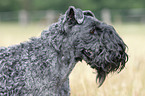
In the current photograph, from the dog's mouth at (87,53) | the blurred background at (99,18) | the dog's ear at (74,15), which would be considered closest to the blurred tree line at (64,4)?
the blurred background at (99,18)

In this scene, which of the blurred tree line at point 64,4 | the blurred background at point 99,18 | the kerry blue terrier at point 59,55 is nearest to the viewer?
the kerry blue terrier at point 59,55

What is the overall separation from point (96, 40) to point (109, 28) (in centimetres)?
25

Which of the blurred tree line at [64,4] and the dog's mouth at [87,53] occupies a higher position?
the blurred tree line at [64,4]

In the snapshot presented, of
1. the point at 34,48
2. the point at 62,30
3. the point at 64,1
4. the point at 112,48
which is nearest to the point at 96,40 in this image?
the point at 112,48

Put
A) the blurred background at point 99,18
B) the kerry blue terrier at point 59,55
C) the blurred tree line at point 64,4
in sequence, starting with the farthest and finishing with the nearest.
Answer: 1. the blurred tree line at point 64,4
2. the blurred background at point 99,18
3. the kerry blue terrier at point 59,55

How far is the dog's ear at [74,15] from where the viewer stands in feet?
9.87

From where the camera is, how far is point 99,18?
2780 cm

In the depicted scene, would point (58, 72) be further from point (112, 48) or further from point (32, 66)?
point (112, 48)

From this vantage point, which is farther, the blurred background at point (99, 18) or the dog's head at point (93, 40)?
the blurred background at point (99, 18)

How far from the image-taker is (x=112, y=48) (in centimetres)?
299

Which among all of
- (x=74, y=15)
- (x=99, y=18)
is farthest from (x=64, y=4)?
(x=74, y=15)

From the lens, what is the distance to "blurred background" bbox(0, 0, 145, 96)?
476cm

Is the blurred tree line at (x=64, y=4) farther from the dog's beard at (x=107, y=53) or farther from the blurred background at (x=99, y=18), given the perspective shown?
the dog's beard at (x=107, y=53)

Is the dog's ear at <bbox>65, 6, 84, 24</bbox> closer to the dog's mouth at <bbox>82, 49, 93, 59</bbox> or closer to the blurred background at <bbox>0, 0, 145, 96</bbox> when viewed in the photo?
the dog's mouth at <bbox>82, 49, 93, 59</bbox>
